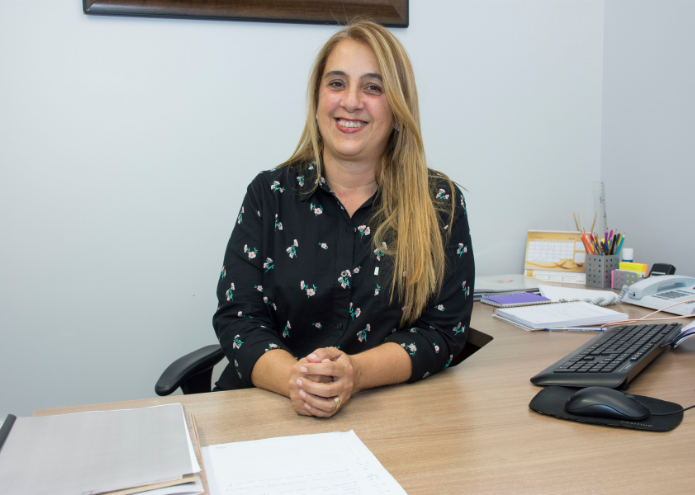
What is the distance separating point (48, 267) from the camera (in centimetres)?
159

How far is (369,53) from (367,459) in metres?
0.94

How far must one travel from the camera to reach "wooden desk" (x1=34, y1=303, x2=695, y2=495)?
62 cm

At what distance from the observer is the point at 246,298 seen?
1.13 metres

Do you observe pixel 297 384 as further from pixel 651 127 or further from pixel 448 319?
pixel 651 127

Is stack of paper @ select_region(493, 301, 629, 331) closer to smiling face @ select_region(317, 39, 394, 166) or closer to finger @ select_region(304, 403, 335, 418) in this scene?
smiling face @ select_region(317, 39, 394, 166)

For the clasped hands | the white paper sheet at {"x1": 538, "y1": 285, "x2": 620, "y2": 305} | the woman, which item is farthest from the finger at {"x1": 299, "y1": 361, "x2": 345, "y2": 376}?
the white paper sheet at {"x1": 538, "y1": 285, "x2": 620, "y2": 305}

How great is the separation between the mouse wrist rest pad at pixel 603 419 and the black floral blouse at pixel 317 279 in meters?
0.26

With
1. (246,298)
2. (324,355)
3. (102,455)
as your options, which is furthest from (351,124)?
(102,455)

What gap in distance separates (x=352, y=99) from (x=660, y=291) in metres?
1.09

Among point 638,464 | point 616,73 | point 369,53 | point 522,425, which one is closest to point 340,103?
point 369,53

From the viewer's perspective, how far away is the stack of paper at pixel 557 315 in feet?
4.31

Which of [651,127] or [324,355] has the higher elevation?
[651,127]

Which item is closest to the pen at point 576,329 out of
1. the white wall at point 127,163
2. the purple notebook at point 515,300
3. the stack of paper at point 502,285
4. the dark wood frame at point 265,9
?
the purple notebook at point 515,300

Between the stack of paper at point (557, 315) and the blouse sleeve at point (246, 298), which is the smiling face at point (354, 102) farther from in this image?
the stack of paper at point (557, 315)
